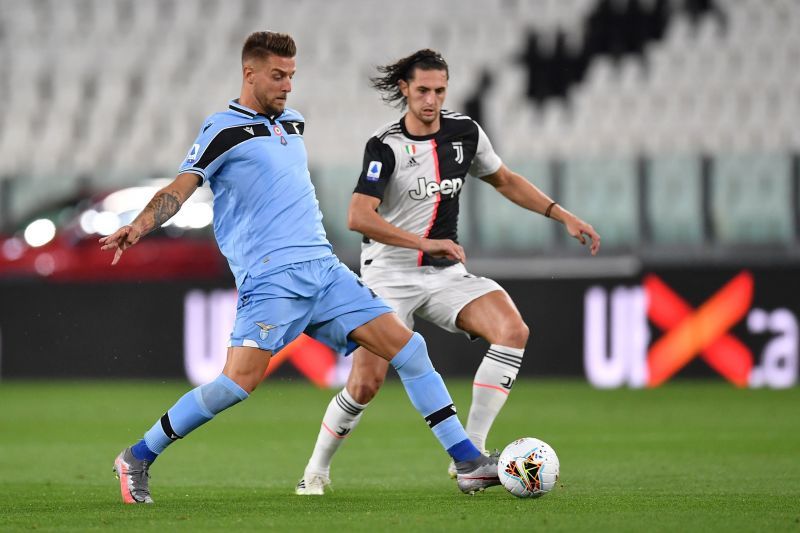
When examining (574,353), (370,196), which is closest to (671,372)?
(574,353)

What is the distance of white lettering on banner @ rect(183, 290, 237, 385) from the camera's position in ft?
45.6

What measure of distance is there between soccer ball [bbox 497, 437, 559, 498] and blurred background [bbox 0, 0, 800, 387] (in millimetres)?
6085

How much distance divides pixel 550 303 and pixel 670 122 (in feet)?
10.4

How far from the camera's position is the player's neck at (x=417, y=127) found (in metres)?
7.05

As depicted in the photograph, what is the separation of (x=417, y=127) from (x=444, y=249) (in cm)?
98

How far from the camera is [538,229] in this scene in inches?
575

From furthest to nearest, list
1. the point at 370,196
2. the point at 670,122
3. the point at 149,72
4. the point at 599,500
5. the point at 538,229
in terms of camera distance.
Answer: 1. the point at 149,72
2. the point at 670,122
3. the point at 538,229
4. the point at 370,196
5. the point at 599,500

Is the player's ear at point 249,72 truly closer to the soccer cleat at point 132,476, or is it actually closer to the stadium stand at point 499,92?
the soccer cleat at point 132,476

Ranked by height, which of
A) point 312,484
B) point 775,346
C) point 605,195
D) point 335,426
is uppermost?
point 335,426

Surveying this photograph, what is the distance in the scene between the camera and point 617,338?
13391 millimetres

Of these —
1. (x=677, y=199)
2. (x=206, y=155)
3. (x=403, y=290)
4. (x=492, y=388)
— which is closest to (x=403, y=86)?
(x=403, y=290)

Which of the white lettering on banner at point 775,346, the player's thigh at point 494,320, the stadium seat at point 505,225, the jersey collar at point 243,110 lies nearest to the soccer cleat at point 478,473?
the player's thigh at point 494,320

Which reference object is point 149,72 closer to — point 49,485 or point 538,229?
point 538,229

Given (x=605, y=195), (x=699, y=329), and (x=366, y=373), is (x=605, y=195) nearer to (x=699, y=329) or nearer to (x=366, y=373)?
(x=699, y=329)
